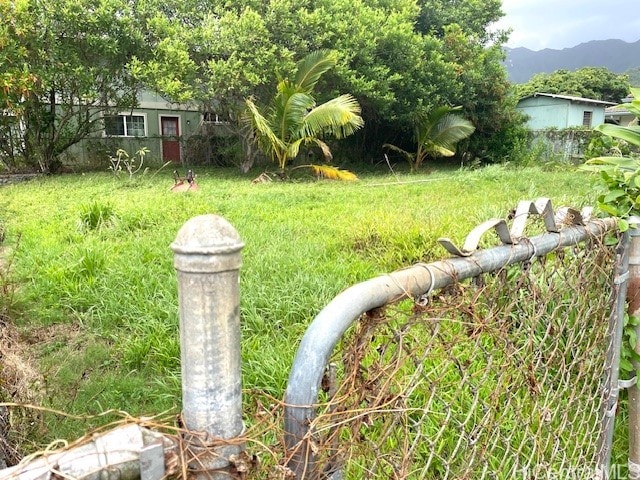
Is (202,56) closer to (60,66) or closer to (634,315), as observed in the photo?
(60,66)

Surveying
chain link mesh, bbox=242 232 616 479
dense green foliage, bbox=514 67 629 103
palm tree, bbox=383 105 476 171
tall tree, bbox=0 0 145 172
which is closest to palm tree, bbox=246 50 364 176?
palm tree, bbox=383 105 476 171

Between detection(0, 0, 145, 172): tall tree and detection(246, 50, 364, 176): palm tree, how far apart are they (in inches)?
138

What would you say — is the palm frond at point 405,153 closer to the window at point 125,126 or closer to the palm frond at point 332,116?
the palm frond at point 332,116

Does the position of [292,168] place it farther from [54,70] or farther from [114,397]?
[114,397]

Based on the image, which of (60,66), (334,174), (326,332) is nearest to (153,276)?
(326,332)

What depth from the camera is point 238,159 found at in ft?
51.2

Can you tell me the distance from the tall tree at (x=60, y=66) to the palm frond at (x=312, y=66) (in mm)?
3795

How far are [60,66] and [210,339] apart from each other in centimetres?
1269

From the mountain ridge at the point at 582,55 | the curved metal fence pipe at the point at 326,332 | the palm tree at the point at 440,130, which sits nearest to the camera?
the curved metal fence pipe at the point at 326,332

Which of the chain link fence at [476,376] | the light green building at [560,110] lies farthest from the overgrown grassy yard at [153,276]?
the light green building at [560,110]

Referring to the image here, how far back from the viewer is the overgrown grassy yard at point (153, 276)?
2.55 metres

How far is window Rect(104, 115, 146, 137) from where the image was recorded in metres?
15.9

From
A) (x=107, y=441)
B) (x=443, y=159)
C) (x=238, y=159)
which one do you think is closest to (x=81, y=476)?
(x=107, y=441)

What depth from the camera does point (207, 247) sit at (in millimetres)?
565
